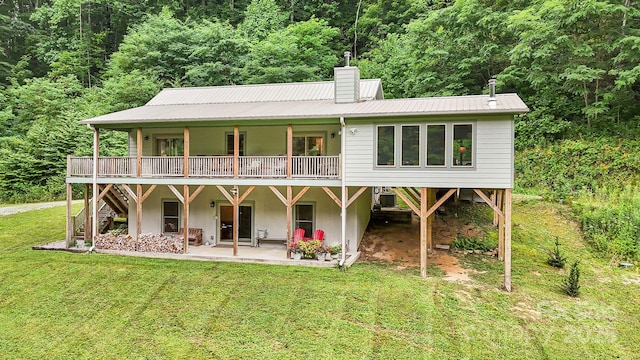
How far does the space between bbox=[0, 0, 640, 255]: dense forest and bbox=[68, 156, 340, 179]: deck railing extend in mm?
10370

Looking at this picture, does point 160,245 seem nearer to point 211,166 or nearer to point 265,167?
point 211,166

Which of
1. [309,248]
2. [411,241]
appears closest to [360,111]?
[309,248]

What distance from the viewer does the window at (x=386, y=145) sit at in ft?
33.9

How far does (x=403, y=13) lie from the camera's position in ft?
102

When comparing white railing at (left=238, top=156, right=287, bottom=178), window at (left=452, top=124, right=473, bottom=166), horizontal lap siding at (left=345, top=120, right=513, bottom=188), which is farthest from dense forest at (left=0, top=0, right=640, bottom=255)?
white railing at (left=238, top=156, right=287, bottom=178)

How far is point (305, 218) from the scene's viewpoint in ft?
42.0

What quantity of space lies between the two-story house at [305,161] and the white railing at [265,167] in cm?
3

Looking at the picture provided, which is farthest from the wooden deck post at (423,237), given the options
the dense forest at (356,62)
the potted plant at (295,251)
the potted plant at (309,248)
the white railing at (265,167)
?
the dense forest at (356,62)

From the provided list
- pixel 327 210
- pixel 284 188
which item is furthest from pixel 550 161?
pixel 284 188

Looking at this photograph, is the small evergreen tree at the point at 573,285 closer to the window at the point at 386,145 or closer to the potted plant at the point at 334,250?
the window at the point at 386,145

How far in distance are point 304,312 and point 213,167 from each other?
6.21 meters

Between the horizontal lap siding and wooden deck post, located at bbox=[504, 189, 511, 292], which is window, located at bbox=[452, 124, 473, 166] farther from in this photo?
wooden deck post, located at bbox=[504, 189, 511, 292]

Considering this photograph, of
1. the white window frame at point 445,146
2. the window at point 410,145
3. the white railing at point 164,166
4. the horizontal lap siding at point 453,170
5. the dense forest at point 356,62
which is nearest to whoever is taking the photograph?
the horizontal lap siding at point 453,170

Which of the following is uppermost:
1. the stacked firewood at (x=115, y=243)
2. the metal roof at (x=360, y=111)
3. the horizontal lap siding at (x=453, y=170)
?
the metal roof at (x=360, y=111)
